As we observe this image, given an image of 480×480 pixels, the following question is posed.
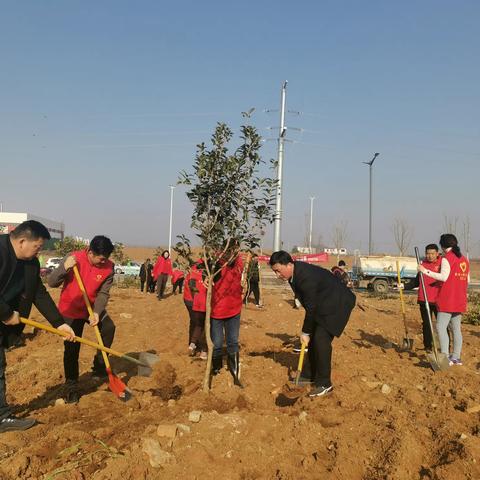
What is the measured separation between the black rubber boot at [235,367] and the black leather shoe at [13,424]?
7.14 ft

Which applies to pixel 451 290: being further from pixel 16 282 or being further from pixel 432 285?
pixel 16 282

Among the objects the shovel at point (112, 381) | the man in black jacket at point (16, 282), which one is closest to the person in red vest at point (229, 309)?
the shovel at point (112, 381)

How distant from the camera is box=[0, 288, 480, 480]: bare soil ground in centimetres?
333

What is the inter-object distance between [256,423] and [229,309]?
1554mm

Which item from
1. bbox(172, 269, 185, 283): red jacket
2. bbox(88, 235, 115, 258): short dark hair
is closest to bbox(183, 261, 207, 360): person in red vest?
bbox(88, 235, 115, 258): short dark hair

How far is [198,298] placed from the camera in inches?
264

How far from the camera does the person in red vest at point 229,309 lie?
5.31 m

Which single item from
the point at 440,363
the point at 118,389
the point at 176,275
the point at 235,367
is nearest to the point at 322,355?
the point at 235,367

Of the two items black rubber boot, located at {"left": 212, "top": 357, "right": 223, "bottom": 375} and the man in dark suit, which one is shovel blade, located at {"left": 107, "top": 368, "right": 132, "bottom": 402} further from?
the man in dark suit

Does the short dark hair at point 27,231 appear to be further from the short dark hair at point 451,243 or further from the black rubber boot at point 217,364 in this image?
the short dark hair at point 451,243

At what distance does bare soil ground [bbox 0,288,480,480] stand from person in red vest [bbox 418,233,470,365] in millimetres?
469

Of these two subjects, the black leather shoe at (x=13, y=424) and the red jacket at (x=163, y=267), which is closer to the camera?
the black leather shoe at (x=13, y=424)

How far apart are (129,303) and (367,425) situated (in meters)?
10.1

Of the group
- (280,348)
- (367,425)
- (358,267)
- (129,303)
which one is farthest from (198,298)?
(358,267)
